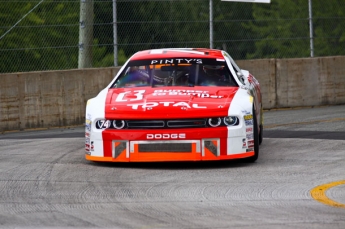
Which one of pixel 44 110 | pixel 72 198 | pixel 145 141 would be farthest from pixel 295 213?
→ pixel 44 110

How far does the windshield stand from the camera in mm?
11055

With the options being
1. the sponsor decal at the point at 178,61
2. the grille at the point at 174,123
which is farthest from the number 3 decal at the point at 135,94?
the sponsor decal at the point at 178,61

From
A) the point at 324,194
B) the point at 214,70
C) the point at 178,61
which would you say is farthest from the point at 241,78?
the point at 324,194

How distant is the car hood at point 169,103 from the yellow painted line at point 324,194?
167 centimetres

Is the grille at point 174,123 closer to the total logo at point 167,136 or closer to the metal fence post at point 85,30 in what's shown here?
the total logo at point 167,136

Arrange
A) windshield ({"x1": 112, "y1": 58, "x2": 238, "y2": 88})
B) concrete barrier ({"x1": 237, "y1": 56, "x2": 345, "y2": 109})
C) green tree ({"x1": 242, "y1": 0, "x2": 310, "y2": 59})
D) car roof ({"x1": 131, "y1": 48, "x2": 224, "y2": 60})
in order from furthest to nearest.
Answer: green tree ({"x1": 242, "y1": 0, "x2": 310, "y2": 59})
concrete barrier ({"x1": 237, "y1": 56, "x2": 345, "y2": 109})
car roof ({"x1": 131, "y1": 48, "x2": 224, "y2": 60})
windshield ({"x1": 112, "y1": 58, "x2": 238, "y2": 88})

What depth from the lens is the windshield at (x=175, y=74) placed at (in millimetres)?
11055

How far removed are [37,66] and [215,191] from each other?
32.2 feet

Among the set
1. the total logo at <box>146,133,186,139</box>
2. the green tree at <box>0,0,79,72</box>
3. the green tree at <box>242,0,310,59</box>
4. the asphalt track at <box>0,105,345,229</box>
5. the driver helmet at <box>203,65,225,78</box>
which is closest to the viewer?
the asphalt track at <box>0,105,345,229</box>

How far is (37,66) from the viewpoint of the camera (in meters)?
17.4

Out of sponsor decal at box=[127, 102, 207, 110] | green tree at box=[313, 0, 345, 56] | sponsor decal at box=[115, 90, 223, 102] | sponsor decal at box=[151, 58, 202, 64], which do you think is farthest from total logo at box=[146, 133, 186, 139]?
green tree at box=[313, 0, 345, 56]

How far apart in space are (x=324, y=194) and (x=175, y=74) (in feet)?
12.0

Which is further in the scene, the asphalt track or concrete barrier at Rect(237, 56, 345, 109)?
concrete barrier at Rect(237, 56, 345, 109)

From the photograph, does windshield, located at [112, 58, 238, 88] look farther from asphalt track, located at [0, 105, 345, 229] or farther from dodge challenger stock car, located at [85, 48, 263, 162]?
asphalt track, located at [0, 105, 345, 229]
